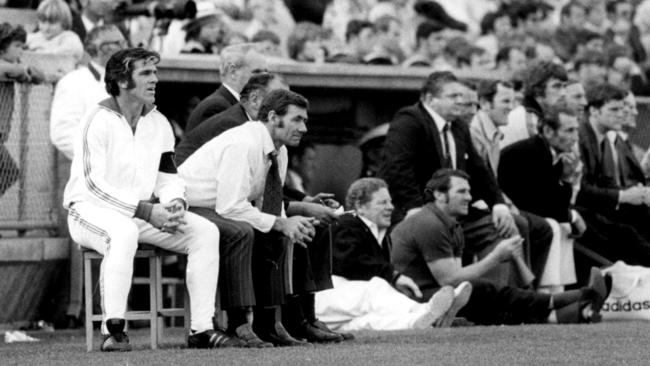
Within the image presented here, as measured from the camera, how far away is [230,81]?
12.6 metres

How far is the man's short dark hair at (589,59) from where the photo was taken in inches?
826

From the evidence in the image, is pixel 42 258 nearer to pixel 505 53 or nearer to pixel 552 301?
pixel 552 301

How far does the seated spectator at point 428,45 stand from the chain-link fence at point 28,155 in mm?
5151

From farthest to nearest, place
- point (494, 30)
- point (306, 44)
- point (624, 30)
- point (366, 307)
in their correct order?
point (624, 30), point (494, 30), point (306, 44), point (366, 307)

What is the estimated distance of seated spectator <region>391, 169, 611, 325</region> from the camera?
14.2m

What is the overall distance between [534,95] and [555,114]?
1.87 feet

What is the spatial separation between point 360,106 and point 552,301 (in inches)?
165

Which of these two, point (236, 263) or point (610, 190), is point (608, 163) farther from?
point (236, 263)

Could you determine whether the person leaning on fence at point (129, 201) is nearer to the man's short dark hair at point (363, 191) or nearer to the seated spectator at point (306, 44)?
the man's short dark hair at point (363, 191)

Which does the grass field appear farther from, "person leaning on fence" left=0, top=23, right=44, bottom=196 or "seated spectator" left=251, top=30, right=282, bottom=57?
"seated spectator" left=251, top=30, right=282, bottom=57

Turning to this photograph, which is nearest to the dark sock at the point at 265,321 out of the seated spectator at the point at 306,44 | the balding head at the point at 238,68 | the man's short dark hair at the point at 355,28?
the balding head at the point at 238,68

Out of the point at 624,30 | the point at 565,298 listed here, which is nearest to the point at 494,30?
the point at 624,30

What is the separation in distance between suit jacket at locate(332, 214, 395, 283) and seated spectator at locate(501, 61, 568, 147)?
8.95ft

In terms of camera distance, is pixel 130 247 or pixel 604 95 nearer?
pixel 130 247
